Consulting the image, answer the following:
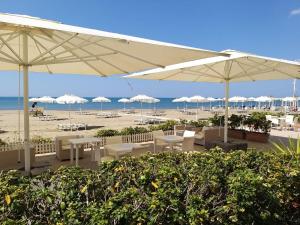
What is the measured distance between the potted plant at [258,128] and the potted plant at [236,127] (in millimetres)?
247

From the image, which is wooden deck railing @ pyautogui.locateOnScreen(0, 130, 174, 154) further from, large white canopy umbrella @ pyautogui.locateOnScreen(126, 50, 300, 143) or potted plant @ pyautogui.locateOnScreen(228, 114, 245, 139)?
potted plant @ pyautogui.locateOnScreen(228, 114, 245, 139)

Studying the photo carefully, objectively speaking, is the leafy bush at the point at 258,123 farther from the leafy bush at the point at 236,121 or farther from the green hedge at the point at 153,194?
the green hedge at the point at 153,194

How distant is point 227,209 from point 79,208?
4.26ft

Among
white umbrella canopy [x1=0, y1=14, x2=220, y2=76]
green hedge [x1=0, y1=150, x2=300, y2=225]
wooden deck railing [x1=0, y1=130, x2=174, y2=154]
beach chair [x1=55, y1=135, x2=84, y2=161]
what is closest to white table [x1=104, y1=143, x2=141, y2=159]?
wooden deck railing [x1=0, y1=130, x2=174, y2=154]

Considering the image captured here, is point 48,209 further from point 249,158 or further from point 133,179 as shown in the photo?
point 249,158

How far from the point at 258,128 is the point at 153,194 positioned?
464 inches

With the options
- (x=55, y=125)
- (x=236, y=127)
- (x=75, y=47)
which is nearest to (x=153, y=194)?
(x=75, y=47)

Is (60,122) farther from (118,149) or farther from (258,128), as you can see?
(118,149)

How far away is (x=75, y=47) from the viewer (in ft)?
16.3

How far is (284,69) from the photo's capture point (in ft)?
29.5

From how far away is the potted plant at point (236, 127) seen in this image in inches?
512

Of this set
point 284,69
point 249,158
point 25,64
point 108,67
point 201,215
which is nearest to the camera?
point 201,215

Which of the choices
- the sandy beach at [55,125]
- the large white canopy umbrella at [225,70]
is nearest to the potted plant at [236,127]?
the large white canopy umbrella at [225,70]

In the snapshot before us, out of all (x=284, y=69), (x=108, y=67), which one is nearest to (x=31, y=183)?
(x=108, y=67)
